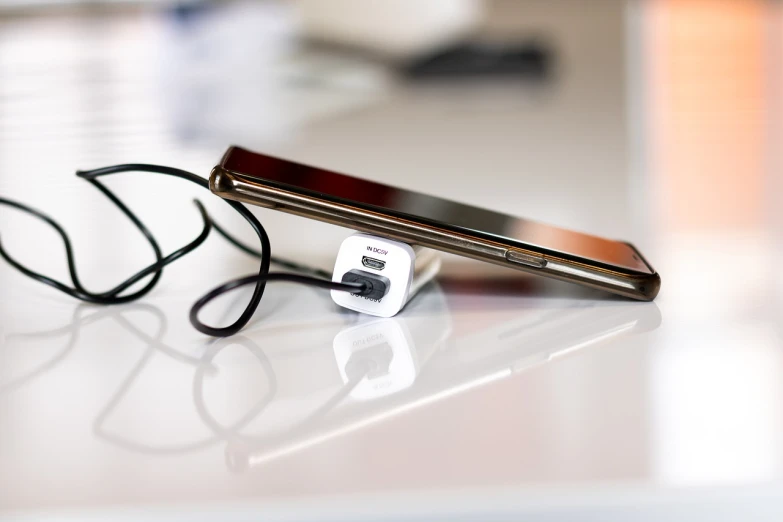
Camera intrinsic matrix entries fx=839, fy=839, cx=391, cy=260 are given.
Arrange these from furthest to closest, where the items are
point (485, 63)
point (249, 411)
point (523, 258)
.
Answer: point (485, 63) < point (523, 258) < point (249, 411)

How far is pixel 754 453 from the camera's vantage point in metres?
0.40

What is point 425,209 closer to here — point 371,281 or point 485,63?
point 371,281

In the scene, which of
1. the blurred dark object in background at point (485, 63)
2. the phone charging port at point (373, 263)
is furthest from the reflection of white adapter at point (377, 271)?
the blurred dark object in background at point (485, 63)

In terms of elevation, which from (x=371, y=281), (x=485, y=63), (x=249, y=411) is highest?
(x=485, y=63)

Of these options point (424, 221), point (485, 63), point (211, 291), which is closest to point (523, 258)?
point (424, 221)

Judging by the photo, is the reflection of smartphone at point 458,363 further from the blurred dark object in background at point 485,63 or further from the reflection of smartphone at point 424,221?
the blurred dark object in background at point 485,63

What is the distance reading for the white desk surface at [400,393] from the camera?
1.22 ft

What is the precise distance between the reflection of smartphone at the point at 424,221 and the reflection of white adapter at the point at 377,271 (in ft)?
0.05

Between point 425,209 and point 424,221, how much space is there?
1.1 inches

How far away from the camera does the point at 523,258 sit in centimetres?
55

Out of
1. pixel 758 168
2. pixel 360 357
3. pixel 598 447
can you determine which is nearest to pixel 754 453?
pixel 598 447

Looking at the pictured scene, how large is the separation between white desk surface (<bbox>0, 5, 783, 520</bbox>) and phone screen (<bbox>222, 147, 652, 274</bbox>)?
4cm

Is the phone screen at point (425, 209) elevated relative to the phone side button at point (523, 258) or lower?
elevated

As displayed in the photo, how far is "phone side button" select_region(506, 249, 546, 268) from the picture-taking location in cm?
55
